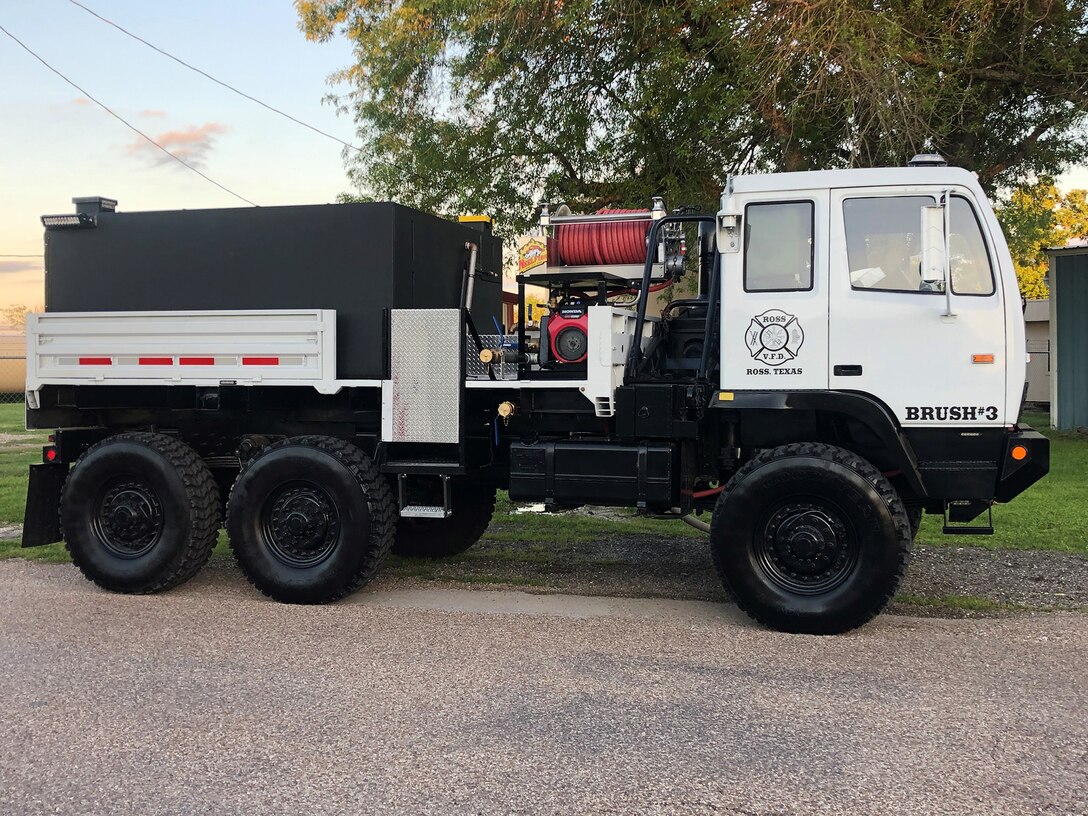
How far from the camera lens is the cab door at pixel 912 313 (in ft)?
22.8

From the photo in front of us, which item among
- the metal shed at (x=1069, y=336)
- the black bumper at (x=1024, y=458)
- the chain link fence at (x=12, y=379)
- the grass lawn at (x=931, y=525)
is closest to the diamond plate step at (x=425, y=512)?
the grass lawn at (x=931, y=525)

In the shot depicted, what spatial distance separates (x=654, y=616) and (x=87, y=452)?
4.63 meters

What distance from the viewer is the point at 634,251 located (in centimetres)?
805

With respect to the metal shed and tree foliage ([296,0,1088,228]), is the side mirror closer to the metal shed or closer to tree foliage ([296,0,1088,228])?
tree foliage ([296,0,1088,228])

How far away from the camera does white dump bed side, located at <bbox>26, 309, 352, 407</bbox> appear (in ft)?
26.3

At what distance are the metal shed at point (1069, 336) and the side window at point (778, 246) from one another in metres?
17.0

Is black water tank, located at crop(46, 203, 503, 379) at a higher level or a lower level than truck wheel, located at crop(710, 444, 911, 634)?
higher

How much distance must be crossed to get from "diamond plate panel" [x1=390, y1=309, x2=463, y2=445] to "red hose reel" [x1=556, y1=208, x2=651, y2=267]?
3.28 ft

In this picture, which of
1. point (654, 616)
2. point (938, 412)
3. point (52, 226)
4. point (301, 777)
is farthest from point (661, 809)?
point (52, 226)

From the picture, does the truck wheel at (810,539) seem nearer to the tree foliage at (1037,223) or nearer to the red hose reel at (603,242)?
the red hose reel at (603,242)

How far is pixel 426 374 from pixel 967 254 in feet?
12.4

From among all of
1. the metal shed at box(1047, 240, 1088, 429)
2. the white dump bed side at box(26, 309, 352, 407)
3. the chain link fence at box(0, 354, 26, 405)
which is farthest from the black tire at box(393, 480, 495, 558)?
the chain link fence at box(0, 354, 26, 405)

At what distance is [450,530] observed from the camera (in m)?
9.56

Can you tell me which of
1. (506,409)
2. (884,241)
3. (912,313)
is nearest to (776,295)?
(884,241)
